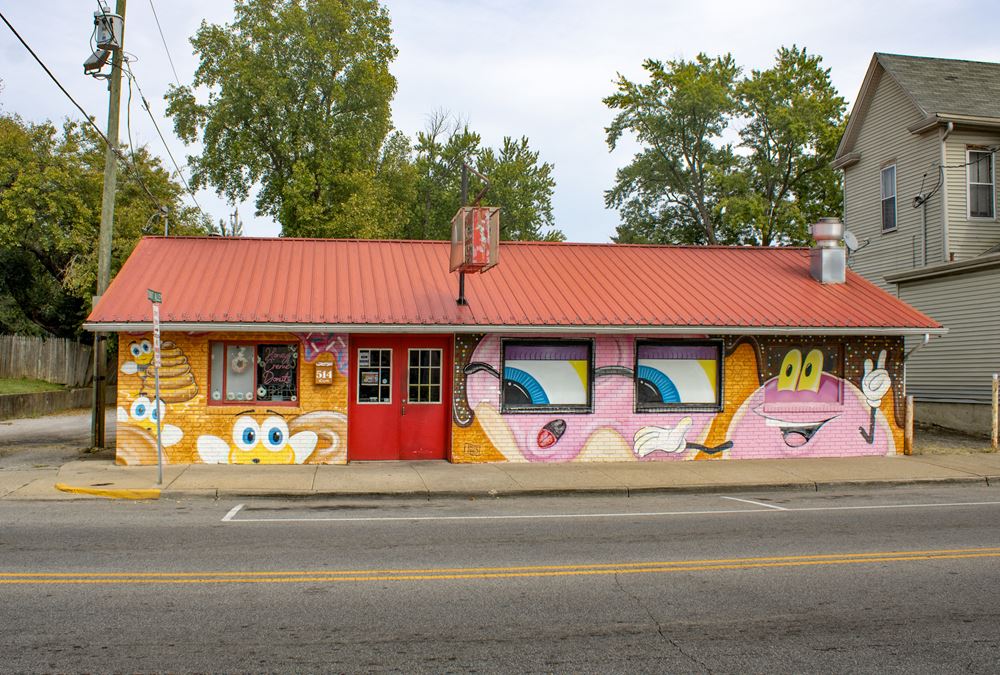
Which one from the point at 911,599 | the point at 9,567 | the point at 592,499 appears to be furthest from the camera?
the point at 592,499

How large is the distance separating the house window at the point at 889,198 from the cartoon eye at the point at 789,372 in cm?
977

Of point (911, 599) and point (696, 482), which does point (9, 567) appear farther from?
point (696, 482)

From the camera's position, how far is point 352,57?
121ft

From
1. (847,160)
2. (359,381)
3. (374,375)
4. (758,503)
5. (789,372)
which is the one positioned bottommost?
(758,503)

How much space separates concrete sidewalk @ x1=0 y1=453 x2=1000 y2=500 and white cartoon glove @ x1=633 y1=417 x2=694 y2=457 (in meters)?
0.41

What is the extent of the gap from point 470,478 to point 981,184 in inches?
662

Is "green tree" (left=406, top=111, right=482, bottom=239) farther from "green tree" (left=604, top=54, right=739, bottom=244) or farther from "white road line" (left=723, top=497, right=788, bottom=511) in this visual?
"white road line" (left=723, top=497, right=788, bottom=511)

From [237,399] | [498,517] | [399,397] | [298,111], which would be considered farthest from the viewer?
[298,111]

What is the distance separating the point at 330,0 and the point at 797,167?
21.9 m

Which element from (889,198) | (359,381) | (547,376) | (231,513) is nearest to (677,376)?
(547,376)

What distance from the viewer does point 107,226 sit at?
625 inches

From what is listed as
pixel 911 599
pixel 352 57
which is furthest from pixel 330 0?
pixel 911 599

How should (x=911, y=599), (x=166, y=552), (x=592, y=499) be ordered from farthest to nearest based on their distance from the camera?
1. (x=592, y=499)
2. (x=166, y=552)
3. (x=911, y=599)

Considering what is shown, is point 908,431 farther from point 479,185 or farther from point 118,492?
point 479,185
